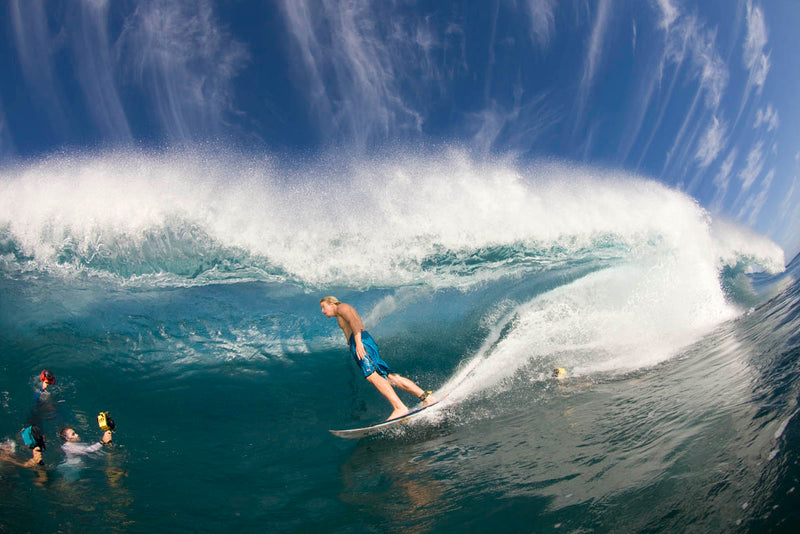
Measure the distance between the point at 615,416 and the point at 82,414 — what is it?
7921 millimetres

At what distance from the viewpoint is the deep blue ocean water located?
312 centimetres

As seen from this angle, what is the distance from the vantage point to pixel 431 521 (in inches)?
116

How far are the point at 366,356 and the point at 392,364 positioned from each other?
272cm

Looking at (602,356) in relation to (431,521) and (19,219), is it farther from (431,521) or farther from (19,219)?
(19,219)

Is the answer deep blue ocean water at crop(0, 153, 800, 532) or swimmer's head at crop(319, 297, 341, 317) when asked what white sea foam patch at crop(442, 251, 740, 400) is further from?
swimmer's head at crop(319, 297, 341, 317)

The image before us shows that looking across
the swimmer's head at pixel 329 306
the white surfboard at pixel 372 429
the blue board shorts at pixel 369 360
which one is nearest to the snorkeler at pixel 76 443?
the white surfboard at pixel 372 429

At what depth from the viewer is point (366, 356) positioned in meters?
5.66

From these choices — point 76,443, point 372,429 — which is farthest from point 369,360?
point 76,443

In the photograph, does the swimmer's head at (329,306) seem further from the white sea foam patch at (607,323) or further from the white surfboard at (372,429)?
the white sea foam patch at (607,323)

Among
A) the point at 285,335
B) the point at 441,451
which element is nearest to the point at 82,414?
the point at 285,335

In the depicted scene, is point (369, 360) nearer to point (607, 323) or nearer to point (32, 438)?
point (32, 438)

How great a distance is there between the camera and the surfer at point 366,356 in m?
5.64

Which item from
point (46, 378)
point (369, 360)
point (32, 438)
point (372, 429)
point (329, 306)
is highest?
point (329, 306)

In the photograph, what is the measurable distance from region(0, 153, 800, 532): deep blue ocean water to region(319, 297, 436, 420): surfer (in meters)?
0.49
